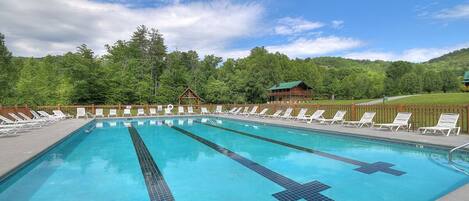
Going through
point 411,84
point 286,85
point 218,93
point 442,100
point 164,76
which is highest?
point 164,76

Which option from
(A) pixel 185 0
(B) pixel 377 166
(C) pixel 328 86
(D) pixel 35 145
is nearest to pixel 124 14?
(A) pixel 185 0

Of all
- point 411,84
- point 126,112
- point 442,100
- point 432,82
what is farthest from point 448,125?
point 432,82

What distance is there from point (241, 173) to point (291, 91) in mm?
44745

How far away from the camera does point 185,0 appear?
50.9ft

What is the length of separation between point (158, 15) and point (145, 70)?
25.8 m

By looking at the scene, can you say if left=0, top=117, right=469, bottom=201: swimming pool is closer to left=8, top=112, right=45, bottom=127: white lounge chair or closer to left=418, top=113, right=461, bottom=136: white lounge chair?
left=418, top=113, right=461, bottom=136: white lounge chair

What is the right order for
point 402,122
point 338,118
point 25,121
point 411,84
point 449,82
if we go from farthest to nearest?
point 411,84, point 449,82, point 338,118, point 25,121, point 402,122

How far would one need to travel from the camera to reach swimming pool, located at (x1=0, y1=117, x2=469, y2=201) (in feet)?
13.5

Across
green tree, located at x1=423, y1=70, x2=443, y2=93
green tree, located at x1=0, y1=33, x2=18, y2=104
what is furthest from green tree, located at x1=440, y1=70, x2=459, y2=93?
green tree, located at x1=0, y1=33, x2=18, y2=104

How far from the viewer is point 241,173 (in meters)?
5.27

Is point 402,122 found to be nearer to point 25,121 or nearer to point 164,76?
point 25,121

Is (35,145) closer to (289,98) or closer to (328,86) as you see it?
(289,98)

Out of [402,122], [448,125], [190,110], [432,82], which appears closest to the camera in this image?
A: [448,125]

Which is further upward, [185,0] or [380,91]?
[185,0]
